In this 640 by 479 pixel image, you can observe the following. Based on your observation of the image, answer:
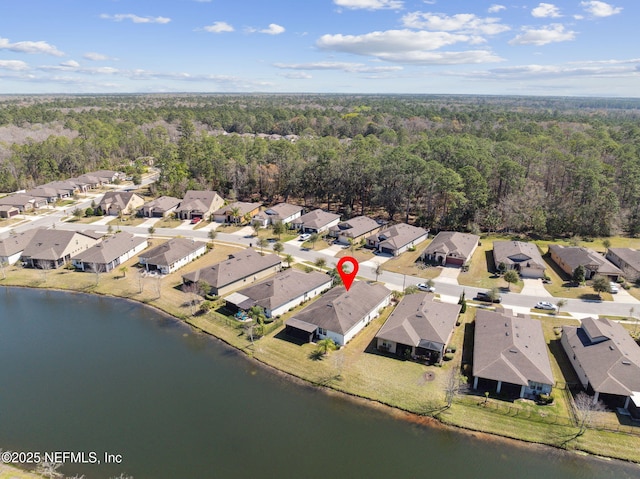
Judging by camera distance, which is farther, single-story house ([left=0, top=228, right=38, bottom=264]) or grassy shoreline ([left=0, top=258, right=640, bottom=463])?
single-story house ([left=0, top=228, right=38, bottom=264])

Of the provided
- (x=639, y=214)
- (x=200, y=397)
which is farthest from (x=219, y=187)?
(x=639, y=214)

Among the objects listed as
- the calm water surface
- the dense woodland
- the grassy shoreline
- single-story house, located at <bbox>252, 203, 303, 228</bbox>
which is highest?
the dense woodland

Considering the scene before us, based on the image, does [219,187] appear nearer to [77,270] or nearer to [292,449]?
Answer: [77,270]

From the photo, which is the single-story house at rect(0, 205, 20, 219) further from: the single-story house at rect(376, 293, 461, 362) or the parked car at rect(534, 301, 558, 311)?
the parked car at rect(534, 301, 558, 311)

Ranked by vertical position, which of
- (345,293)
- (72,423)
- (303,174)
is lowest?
(72,423)

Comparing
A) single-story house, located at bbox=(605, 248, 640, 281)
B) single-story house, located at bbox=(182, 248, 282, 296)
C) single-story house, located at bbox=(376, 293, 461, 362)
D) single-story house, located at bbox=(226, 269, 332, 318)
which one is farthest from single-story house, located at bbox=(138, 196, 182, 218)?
single-story house, located at bbox=(605, 248, 640, 281)

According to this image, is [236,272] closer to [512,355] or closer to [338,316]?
[338,316]
